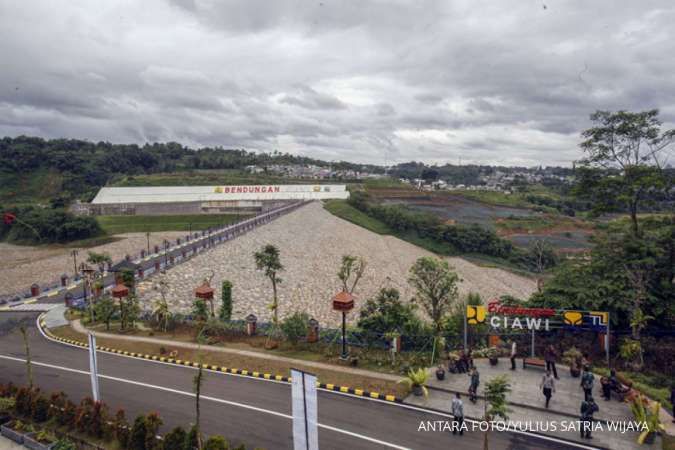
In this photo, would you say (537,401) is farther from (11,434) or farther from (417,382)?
(11,434)

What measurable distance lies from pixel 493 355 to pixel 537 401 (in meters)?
3.03

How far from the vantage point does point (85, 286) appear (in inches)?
1147

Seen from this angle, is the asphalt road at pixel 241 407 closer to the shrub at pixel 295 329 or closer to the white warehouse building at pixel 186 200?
the shrub at pixel 295 329

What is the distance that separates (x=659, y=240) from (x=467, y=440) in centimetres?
1384

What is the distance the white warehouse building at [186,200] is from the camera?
7712 cm

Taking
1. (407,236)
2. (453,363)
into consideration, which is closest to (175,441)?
(453,363)

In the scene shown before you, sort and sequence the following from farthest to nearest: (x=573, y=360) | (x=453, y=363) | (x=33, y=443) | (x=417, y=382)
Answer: (x=453, y=363)
(x=573, y=360)
(x=417, y=382)
(x=33, y=443)

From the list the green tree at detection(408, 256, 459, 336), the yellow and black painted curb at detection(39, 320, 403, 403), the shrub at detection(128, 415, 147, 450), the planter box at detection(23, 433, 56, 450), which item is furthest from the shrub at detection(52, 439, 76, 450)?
the green tree at detection(408, 256, 459, 336)

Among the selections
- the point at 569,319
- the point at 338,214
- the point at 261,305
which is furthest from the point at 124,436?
the point at 338,214

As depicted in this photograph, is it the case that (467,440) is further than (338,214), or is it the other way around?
(338,214)

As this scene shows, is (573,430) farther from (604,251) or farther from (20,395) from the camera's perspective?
(20,395)

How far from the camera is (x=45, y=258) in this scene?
53.9 metres

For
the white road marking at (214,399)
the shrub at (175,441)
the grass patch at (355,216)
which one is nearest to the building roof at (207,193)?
the grass patch at (355,216)

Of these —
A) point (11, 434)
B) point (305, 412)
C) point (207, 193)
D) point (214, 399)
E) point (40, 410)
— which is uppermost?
point (207, 193)
